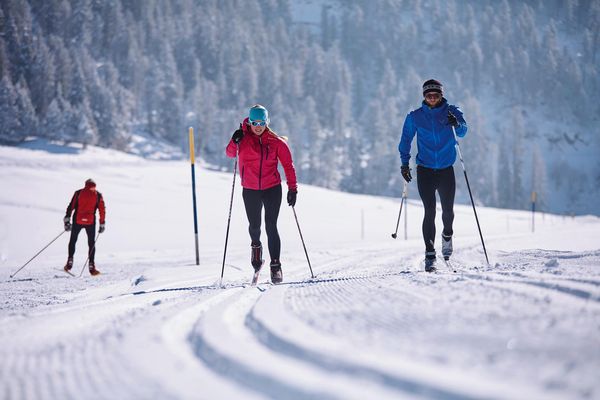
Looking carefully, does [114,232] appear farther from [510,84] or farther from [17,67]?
[510,84]

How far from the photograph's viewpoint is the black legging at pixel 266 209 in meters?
4.70

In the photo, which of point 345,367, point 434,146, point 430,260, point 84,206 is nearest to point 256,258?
point 430,260

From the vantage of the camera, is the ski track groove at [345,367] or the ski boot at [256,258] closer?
the ski track groove at [345,367]

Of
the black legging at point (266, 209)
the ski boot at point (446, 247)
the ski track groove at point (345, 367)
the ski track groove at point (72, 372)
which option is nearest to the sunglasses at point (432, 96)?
the ski boot at point (446, 247)

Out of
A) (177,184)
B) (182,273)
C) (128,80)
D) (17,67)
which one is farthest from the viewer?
(128,80)

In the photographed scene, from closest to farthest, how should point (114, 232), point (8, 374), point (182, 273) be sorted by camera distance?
point (8, 374)
point (182, 273)
point (114, 232)

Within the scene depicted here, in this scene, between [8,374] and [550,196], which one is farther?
[550,196]

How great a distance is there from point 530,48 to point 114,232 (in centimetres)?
13246

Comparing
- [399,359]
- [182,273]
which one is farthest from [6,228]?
[399,359]

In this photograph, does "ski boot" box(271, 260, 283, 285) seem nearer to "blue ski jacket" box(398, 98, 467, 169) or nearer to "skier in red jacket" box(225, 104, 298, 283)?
"skier in red jacket" box(225, 104, 298, 283)

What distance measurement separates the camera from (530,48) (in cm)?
11712

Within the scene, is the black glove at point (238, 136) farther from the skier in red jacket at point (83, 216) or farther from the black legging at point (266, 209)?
the skier in red jacket at point (83, 216)

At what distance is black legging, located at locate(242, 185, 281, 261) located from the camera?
15.4ft

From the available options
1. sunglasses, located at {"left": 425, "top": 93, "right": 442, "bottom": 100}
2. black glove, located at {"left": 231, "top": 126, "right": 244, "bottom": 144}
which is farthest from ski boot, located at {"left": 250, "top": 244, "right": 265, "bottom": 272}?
sunglasses, located at {"left": 425, "top": 93, "right": 442, "bottom": 100}
